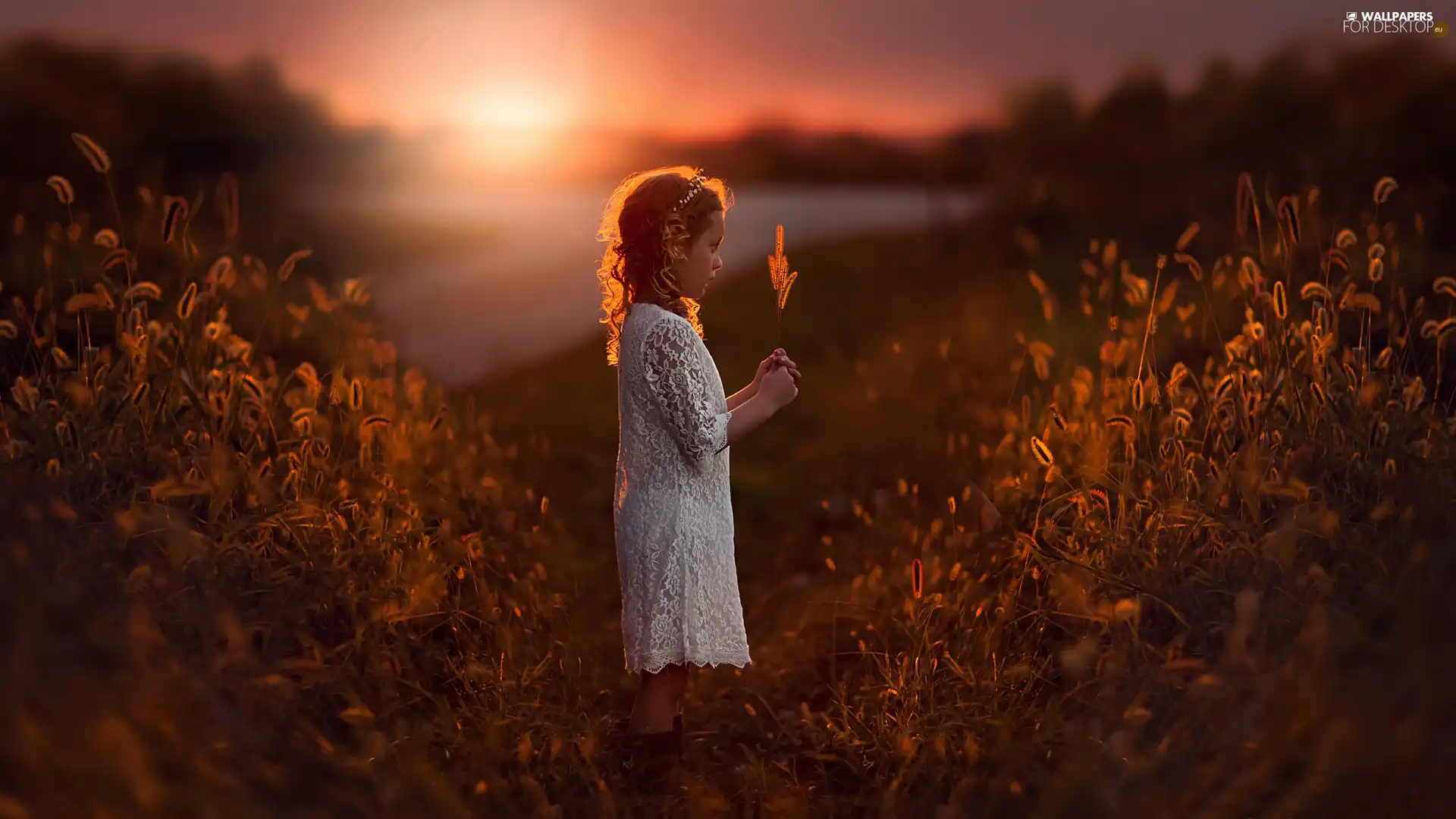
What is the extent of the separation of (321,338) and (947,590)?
327cm

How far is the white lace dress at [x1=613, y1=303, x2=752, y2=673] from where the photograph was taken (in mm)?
3445

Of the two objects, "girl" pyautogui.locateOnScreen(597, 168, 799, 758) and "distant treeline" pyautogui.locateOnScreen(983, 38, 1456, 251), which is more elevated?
"distant treeline" pyautogui.locateOnScreen(983, 38, 1456, 251)

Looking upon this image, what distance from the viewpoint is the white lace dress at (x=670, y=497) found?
345cm

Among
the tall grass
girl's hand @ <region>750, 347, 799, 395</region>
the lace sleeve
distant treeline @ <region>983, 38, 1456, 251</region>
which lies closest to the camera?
the tall grass

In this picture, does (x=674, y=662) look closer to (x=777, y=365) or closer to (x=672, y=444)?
(x=672, y=444)

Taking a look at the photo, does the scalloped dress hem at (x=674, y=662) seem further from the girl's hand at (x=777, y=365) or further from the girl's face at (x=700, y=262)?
the girl's face at (x=700, y=262)

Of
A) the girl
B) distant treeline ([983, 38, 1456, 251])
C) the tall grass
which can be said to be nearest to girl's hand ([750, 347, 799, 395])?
the girl

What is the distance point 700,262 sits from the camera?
353 centimetres

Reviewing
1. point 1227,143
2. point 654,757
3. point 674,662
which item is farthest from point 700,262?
point 1227,143

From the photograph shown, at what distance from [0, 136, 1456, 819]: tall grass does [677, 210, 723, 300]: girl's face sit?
1110 mm

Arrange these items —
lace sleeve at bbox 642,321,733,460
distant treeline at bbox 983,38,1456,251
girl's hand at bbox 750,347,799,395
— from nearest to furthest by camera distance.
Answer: lace sleeve at bbox 642,321,733,460 < girl's hand at bbox 750,347,799,395 < distant treeline at bbox 983,38,1456,251

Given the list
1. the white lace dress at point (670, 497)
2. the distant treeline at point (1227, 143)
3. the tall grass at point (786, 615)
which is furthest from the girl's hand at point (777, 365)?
the distant treeline at point (1227, 143)

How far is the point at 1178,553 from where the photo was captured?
3.37 meters

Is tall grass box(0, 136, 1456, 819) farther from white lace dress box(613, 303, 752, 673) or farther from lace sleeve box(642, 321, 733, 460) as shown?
lace sleeve box(642, 321, 733, 460)
